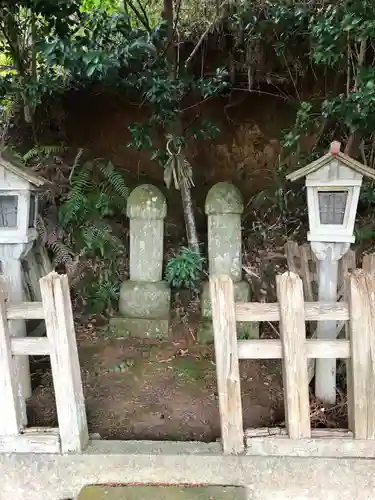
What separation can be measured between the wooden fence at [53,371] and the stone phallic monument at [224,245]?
1786 millimetres

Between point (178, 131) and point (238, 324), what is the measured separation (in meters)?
2.03

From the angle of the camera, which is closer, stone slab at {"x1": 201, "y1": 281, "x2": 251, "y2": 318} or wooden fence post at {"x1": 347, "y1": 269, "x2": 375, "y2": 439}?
wooden fence post at {"x1": 347, "y1": 269, "x2": 375, "y2": 439}

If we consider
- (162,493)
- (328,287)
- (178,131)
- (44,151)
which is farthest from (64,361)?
(44,151)

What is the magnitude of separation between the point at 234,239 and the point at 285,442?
212 centimetres

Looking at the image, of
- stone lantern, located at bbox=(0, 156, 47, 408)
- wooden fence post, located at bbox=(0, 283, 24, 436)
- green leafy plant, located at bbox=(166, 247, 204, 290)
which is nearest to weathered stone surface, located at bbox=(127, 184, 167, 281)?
green leafy plant, located at bbox=(166, 247, 204, 290)

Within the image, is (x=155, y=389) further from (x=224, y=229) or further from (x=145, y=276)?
(x=224, y=229)

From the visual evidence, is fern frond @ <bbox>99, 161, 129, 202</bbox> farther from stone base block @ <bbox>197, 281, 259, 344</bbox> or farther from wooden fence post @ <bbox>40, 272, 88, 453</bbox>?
wooden fence post @ <bbox>40, 272, 88, 453</bbox>

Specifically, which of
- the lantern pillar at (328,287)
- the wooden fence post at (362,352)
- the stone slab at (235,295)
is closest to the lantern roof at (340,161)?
the lantern pillar at (328,287)

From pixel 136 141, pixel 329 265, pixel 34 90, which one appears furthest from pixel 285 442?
pixel 34 90

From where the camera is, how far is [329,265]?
3092mm

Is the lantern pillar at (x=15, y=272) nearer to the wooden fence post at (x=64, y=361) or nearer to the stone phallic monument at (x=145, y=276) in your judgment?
the wooden fence post at (x=64, y=361)

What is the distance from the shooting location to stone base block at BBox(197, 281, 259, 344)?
424cm

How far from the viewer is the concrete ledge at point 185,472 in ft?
8.71

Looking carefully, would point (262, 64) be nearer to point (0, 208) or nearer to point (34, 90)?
point (34, 90)
